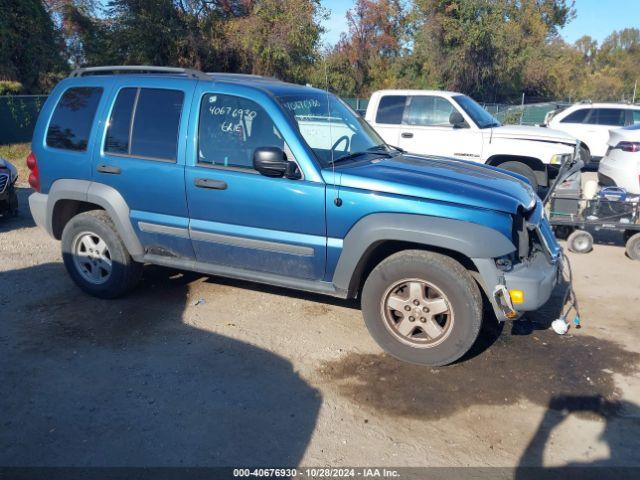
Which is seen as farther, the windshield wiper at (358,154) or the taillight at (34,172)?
the taillight at (34,172)

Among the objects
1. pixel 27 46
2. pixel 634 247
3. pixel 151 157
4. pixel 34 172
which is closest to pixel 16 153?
pixel 34 172

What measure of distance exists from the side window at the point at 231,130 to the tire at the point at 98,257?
126 cm

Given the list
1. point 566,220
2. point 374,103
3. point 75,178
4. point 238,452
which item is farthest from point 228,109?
point 374,103

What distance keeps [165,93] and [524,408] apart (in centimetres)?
378

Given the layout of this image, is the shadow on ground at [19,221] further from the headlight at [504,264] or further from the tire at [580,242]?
the tire at [580,242]

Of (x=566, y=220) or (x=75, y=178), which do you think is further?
(x=566, y=220)

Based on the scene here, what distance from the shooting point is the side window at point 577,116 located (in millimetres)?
15305

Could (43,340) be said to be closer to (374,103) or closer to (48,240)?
(48,240)

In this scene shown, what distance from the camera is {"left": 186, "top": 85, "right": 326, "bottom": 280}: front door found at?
4539mm

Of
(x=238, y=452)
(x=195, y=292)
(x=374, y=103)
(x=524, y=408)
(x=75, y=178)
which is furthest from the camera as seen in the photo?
(x=374, y=103)

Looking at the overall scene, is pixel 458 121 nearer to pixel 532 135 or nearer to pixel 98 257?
pixel 532 135

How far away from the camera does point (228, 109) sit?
4.84 m

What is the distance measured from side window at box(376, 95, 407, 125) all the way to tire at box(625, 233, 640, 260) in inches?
177

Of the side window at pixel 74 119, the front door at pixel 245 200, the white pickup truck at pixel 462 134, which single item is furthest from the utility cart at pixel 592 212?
the side window at pixel 74 119
